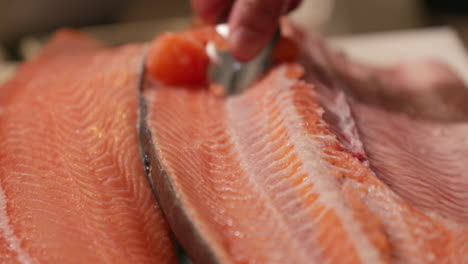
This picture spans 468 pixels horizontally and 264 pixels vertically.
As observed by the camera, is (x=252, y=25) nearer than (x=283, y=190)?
No

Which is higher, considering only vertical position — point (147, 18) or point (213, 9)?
point (213, 9)

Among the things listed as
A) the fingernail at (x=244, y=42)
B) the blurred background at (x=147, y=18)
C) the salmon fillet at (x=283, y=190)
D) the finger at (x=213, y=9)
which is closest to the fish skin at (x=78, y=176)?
the salmon fillet at (x=283, y=190)

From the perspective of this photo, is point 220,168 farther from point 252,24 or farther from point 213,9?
point 213,9

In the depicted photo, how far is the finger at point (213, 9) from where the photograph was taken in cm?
346

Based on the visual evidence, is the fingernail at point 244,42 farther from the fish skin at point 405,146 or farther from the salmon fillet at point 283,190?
the fish skin at point 405,146

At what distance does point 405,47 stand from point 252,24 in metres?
2.87

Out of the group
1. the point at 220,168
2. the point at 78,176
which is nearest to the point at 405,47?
the point at 220,168

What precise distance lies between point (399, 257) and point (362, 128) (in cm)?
107

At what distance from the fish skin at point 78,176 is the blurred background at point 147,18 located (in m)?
2.41

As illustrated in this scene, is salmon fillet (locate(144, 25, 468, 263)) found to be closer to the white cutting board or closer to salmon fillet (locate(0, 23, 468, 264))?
salmon fillet (locate(0, 23, 468, 264))

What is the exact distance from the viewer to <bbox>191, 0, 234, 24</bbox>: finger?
11.4 feet

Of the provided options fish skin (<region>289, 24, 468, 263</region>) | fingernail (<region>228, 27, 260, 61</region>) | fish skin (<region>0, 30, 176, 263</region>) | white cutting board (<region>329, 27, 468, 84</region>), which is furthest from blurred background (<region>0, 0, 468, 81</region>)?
fingernail (<region>228, 27, 260, 61</region>)

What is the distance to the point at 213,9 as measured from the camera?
3492 millimetres

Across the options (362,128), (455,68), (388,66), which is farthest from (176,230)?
(455,68)
